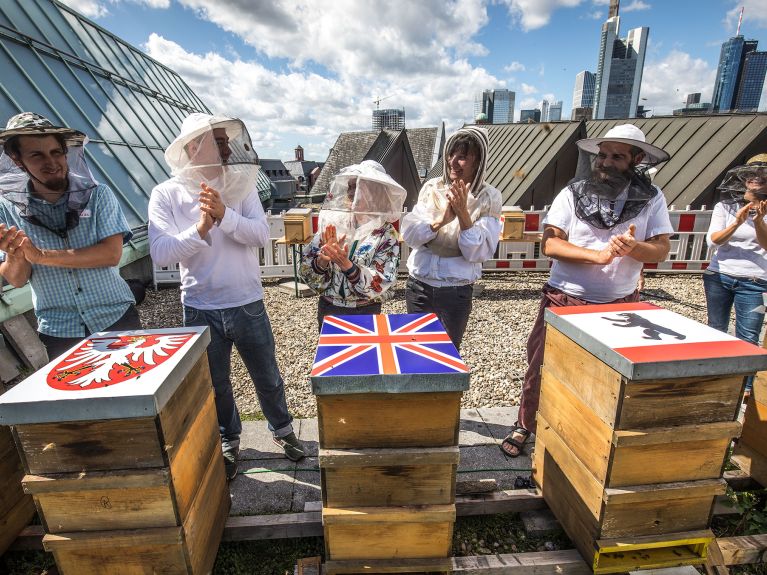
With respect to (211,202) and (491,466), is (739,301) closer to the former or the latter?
(491,466)

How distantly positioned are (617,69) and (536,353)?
141104 millimetres

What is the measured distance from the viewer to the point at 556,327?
7.23 feet

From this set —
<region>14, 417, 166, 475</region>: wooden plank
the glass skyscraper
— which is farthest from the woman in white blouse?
the glass skyscraper

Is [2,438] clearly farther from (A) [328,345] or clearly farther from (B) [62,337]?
(A) [328,345]

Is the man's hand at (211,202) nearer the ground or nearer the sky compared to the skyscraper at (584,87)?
nearer the ground

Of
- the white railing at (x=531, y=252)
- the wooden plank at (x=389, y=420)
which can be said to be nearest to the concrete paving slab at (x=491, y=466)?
the wooden plank at (x=389, y=420)

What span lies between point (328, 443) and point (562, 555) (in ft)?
4.37

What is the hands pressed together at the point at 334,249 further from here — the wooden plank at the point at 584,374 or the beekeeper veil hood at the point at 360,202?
the wooden plank at the point at 584,374

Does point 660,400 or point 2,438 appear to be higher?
point 660,400

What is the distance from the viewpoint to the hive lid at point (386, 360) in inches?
64.9

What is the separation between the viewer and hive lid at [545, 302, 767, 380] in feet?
5.42

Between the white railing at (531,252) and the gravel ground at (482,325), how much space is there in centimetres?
22

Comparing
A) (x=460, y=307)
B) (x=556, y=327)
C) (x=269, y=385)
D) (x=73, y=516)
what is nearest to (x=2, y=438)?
(x=73, y=516)

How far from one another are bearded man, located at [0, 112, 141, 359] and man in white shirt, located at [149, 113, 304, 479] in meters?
0.28
